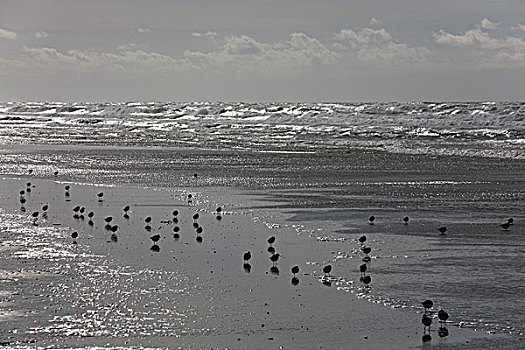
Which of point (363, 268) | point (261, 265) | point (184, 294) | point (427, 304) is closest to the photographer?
point (427, 304)

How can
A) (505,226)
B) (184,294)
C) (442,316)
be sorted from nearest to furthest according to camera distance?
1. (442,316)
2. (184,294)
3. (505,226)

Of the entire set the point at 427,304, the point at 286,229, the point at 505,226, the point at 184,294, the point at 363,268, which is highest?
the point at 505,226

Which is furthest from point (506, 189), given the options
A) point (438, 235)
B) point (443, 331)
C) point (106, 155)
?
point (106, 155)

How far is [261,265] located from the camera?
1614 centimetres

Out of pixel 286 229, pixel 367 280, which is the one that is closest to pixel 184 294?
pixel 367 280

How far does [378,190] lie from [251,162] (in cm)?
1413

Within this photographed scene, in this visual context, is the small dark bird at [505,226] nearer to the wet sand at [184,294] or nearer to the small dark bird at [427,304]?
the wet sand at [184,294]

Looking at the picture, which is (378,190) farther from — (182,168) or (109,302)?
(109,302)

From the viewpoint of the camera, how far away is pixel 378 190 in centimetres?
2953

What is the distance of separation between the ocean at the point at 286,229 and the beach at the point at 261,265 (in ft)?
0.19

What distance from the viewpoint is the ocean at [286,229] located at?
12.4m

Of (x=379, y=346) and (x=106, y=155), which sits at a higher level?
(x=106, y=155)

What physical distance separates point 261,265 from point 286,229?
4453mm

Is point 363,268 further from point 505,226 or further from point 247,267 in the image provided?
point 505,226
